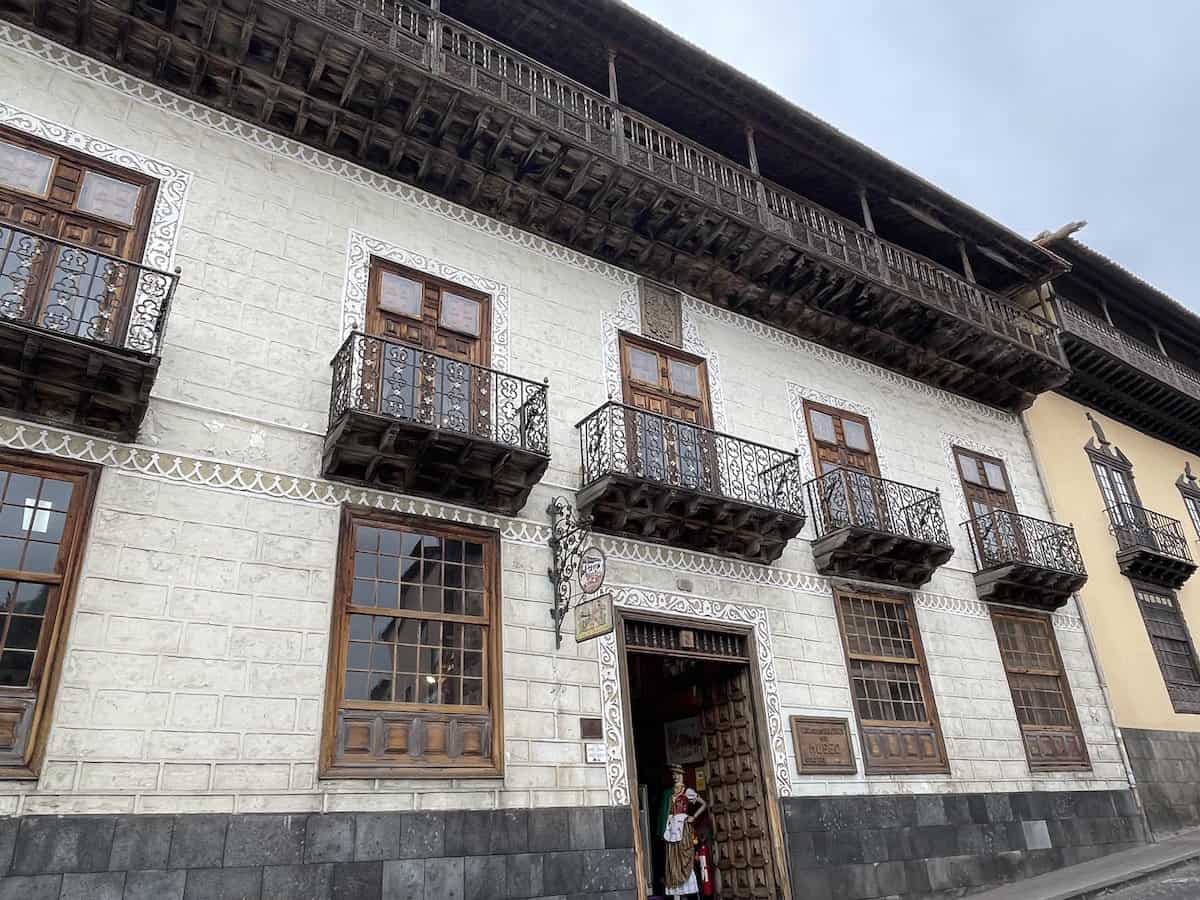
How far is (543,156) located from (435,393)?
3.65 meters

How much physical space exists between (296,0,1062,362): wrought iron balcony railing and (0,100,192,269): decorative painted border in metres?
2.28

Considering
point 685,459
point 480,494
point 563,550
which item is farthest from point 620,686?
point 685,459

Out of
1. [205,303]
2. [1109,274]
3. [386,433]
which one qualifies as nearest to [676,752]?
[386,433]

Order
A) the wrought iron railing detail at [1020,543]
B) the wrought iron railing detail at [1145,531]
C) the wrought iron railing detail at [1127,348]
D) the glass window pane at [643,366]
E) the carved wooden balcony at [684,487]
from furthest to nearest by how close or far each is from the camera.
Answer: the wrought iron railing detail at [1127,348] → the wrought iron railing detail at [1145,531] → the wrought iron railing detail at [1020,543] → the glass window pane at [643,366] → the carved wooden balcony at [684,487]

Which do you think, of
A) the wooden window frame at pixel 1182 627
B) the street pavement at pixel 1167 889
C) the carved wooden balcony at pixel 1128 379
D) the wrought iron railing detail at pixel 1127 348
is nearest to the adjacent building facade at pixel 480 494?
the street pavement at pixel 1167 889

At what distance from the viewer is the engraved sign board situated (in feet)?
25.7

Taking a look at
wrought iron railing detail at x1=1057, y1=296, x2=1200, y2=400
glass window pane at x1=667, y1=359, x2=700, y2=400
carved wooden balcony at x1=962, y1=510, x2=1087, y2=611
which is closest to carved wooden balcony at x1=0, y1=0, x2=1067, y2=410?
glass window pane at x1=667, y1=359, x2=700, y2=400

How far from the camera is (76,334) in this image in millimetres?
6770

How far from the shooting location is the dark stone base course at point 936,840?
9711 millimetres

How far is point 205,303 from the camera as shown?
823 cm

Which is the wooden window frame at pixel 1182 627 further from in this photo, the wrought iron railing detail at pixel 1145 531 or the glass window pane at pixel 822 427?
the glass window pane at pixel 822 427

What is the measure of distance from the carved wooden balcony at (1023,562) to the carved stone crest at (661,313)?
19.5 ft

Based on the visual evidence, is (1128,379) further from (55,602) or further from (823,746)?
(55,602)

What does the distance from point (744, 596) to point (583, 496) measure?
2.58 meters
